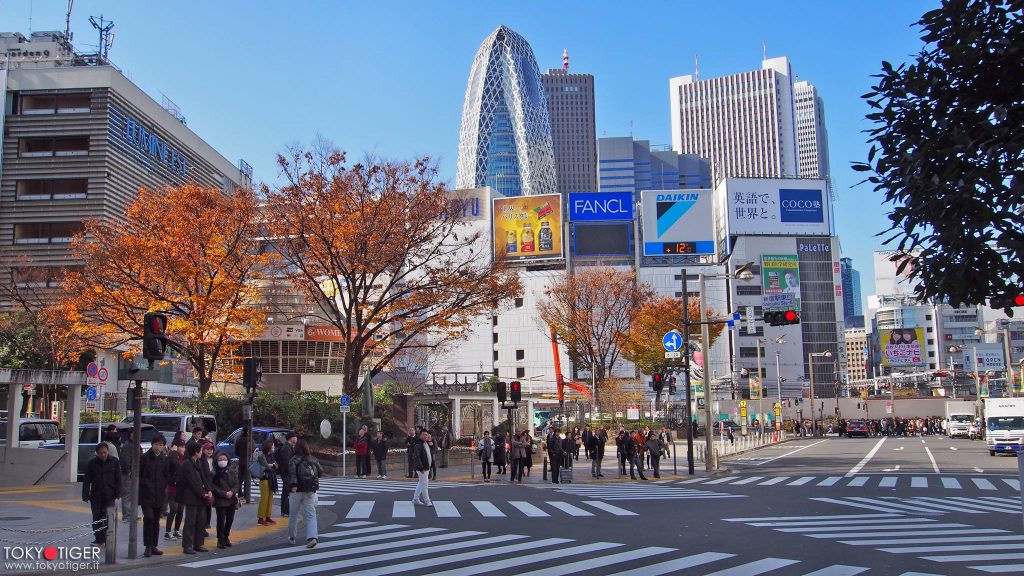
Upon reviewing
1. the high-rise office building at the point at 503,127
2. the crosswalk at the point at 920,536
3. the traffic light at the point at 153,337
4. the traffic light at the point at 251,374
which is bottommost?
the crosswalk at the point at 920,536

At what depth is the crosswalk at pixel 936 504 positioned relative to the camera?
17.0m

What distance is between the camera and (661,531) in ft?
46.2

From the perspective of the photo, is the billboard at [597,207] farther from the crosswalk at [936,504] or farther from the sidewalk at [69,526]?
the sidewalk at [69,526]

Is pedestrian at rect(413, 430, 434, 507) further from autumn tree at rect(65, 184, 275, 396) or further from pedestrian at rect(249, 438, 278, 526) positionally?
autumn tree at rect(65, 184, 275, 396)

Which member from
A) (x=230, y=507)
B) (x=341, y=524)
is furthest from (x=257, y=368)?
(x=230, y=507)

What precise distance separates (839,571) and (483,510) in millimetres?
8714

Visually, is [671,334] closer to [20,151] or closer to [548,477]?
[548,477]

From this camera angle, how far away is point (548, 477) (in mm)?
28766

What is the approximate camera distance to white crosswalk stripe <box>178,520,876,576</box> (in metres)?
10.5

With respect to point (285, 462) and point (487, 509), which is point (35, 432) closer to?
point (285, 462)

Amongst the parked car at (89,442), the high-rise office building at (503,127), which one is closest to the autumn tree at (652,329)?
the parked car at (89,442)

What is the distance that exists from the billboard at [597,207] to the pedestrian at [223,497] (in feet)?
268

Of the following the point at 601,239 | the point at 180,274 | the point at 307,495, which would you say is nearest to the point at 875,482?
the point at 307,495

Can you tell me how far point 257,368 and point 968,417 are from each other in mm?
61111
